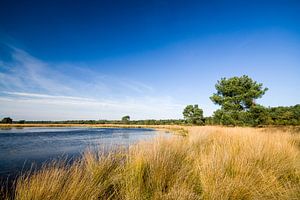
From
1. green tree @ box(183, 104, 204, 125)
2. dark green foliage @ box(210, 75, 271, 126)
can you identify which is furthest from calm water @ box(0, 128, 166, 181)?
green tree @ box(183, 104, 204, 125)

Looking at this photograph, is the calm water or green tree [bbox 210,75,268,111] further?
green tree [bbox 210,75,268,111]

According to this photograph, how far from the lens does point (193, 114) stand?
57.9 metres

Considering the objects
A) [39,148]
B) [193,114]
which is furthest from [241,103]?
[193,114]

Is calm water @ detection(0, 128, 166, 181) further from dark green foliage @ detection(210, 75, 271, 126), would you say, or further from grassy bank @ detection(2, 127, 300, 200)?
dark green foliage @ detection(210, 75, 271, 126)

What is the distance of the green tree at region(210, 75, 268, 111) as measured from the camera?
17859 millimetres

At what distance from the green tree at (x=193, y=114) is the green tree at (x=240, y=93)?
38.2m

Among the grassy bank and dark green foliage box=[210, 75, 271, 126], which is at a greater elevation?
dark green foliage box=[210, 75, 271, 126]

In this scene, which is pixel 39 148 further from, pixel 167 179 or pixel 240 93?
pixel 240 93

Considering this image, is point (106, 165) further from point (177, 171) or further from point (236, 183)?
point (236, 183)

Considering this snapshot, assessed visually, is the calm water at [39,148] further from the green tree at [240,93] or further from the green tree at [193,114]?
the green tree at [193,114]

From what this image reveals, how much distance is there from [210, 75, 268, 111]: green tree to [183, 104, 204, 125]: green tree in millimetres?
38169

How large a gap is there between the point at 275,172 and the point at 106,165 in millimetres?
3037

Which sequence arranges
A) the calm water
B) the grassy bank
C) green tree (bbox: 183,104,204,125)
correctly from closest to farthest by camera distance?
the grassy bank
the calm water
green tree (bbox: 183,104,204,125)

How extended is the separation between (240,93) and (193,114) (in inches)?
1578
